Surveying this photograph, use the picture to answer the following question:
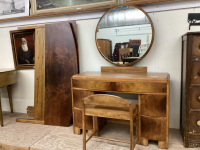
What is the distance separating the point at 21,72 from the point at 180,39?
273 cm

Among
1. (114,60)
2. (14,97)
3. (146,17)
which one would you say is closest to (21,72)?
(14,97)

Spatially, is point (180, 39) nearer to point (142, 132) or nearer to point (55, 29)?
point (142, 132)

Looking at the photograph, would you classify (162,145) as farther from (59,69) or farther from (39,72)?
(39,72)

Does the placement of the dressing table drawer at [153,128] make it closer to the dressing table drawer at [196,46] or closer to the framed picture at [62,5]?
the dressing table drawer at [196,46]

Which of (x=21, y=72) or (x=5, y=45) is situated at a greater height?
(x=5, y=45)

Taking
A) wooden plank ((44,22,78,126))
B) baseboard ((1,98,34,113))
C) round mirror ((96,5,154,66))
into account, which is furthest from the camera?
baseboard ((1,98,34,113))

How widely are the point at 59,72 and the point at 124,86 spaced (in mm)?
1156

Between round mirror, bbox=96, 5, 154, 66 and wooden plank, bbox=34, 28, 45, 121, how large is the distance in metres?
0.96

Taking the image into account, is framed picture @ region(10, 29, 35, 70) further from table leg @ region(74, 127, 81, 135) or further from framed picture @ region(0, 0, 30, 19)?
table leg @ region(74, 127, 81, 135)

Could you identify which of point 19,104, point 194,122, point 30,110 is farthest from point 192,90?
point 19,104

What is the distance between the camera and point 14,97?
3.37 m

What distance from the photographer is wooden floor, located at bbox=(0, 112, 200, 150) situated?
2.05 m

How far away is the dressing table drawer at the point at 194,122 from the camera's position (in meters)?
1.93

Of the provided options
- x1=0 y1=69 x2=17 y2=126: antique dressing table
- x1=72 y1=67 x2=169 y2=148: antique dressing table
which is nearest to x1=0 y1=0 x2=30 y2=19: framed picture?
x1=0 y1=69 x2=17 y2=126: antique dressing table
